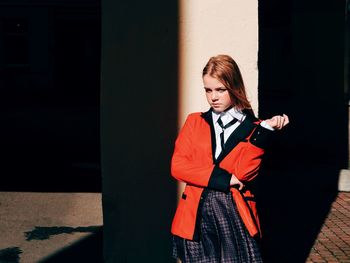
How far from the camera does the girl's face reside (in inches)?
123

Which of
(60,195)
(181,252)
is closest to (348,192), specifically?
(60,195)

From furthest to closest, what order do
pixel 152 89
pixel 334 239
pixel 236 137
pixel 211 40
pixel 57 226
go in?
pixel 57 226 → pixel 334 239 → pixel 152 89 → pixel 211 40 → pixel 236 137

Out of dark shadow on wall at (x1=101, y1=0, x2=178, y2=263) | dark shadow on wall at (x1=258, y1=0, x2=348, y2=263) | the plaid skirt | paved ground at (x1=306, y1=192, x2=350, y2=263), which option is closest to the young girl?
the plaid skirt

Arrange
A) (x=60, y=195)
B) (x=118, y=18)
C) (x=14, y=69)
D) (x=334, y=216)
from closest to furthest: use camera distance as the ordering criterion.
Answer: (x=118, y=18), (x=334, y=216), (x=60, y=195), (x=14, y=69)

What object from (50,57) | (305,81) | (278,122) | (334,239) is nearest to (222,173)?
(278,122)

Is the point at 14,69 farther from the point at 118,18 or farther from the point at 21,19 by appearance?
the point at 118,18

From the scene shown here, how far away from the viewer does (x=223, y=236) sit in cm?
316

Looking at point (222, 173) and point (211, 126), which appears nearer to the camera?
point (222, 173)

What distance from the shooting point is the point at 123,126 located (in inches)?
169

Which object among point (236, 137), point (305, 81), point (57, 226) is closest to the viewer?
point (236, 137)

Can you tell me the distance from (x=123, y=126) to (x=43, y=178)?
16.4ft

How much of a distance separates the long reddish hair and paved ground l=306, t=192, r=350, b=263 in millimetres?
2499

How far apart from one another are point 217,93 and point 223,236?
29.5 inches

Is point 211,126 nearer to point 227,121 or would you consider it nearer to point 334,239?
point 227,121
